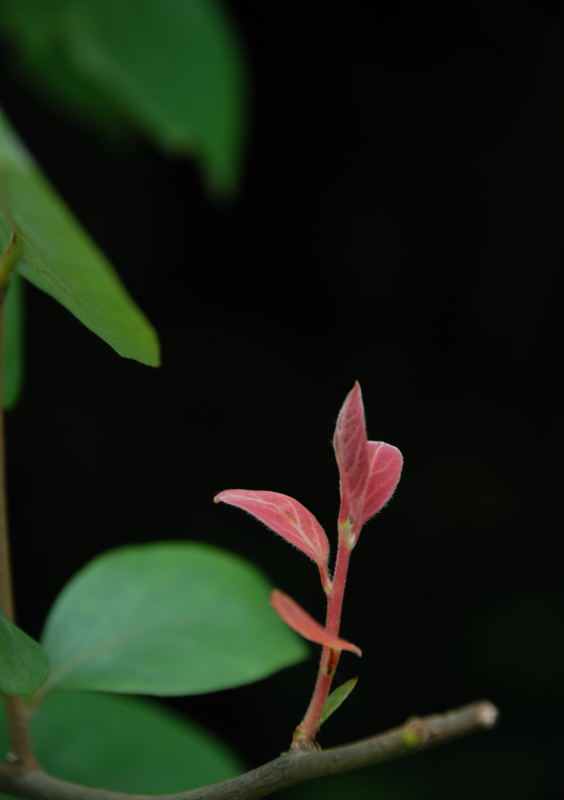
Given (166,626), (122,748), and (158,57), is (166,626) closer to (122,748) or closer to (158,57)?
(122,748)

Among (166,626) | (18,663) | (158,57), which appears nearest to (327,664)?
(18,663)

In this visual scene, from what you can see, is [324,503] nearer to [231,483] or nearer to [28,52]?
[231,483]

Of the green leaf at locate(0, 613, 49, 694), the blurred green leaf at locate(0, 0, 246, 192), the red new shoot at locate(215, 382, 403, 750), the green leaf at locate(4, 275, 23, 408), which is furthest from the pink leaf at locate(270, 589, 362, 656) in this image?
the blurred green leaf at locate(0, 0, 246, 192)

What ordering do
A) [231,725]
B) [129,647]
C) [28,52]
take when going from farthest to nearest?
[231,725] → [28,52] → [129,647]

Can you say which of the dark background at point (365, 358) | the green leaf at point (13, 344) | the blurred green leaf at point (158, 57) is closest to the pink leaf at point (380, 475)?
the green leaf at point (13, 344)

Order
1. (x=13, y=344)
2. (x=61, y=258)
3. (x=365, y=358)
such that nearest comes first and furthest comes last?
1. (x=61, y=258)
2. (x=13, y=344)
3. (x=365, y=358)

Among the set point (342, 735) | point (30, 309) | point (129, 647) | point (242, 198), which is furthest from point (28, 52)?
point (342, 735)

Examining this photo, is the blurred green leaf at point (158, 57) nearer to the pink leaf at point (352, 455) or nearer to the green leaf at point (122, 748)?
the green leaf at point (122, 748)

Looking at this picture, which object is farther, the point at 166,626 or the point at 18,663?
the point at 166,626
